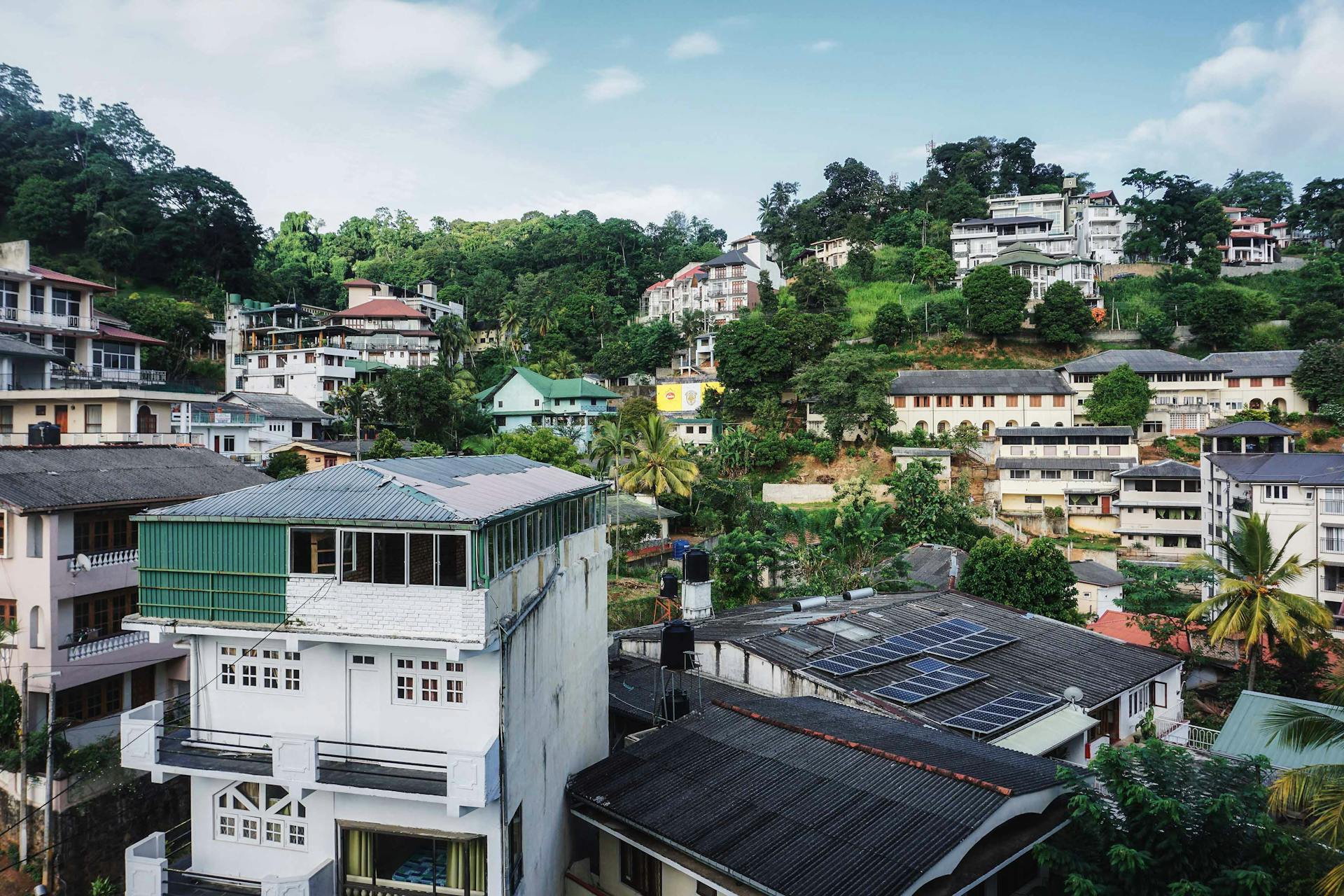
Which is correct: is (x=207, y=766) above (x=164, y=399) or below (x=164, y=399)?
below

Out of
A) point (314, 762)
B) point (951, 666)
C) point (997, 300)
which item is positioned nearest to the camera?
point (314, 762)

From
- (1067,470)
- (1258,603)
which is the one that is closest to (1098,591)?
(1258,603)

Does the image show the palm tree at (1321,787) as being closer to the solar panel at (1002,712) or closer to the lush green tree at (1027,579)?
the solar panel at (1002,712)

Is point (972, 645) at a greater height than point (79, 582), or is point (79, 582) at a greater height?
point (79, 582)

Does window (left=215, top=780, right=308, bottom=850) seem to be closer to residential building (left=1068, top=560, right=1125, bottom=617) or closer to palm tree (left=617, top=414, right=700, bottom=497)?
palm tree (left=617, top=414, right=700, bottom=497)

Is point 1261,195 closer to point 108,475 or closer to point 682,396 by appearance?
point 682,396

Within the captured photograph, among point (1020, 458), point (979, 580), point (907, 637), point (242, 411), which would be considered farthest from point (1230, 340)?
point (242, 411)

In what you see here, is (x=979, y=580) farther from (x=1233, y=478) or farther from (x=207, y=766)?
(x=207, y=766)

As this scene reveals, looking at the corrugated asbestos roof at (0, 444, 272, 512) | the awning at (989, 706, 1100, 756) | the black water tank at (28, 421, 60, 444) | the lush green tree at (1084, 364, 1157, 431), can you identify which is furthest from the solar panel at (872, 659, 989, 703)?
the lush green tree at (1084, 364, 1157, 431)
